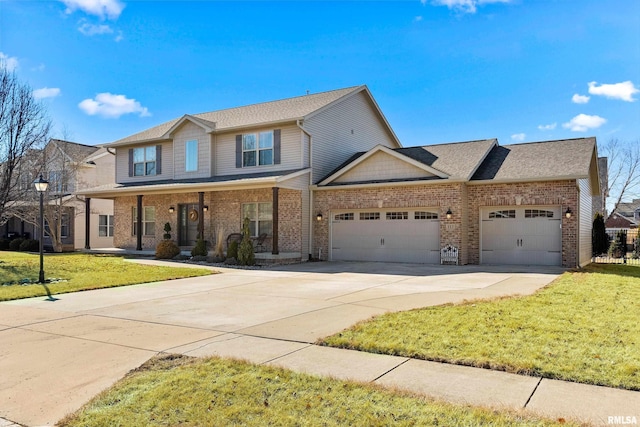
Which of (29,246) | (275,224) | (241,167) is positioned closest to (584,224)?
(275,224)

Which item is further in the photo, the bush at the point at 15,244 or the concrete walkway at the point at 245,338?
the bush at the point at 15,244

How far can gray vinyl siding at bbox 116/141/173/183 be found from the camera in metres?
23.0

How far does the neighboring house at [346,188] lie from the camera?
635 inches

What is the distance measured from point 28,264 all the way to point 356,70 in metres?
16.9

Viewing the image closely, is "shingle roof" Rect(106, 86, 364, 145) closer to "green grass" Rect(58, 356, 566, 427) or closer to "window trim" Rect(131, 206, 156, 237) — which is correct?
"window trim" Rect(131, 206, 156, 237)

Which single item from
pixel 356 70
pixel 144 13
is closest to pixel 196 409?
pixel 144 13

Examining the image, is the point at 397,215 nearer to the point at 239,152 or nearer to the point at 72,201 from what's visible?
the point at 239,152

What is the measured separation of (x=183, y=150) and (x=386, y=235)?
1066cm

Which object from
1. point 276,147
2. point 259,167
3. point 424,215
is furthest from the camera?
point 259,167

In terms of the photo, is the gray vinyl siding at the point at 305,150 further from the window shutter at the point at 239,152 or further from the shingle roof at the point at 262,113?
the window shutter at the point at 239,152

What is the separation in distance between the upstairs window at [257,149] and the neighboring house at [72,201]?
1000cm

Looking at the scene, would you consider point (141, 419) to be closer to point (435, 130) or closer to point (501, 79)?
point (501, 79)

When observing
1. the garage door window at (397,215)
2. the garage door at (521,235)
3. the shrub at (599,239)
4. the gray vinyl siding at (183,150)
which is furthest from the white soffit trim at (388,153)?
the shrub at (599,239)

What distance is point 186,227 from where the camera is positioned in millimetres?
22312
